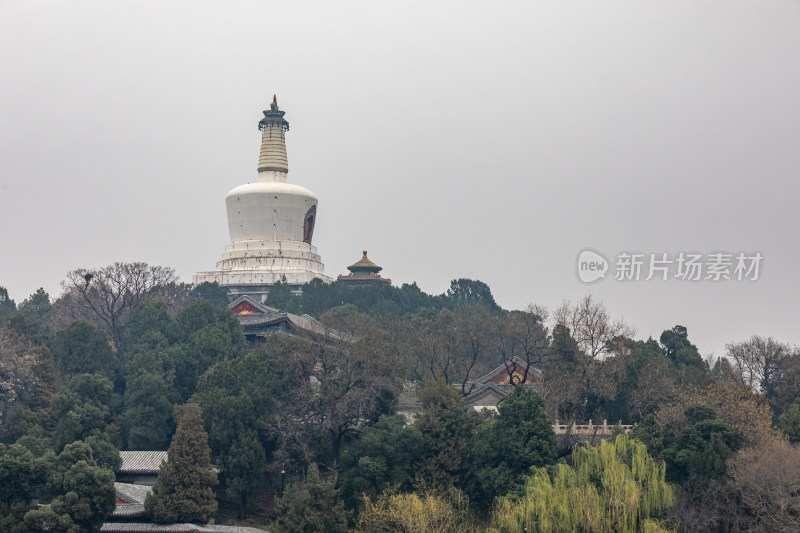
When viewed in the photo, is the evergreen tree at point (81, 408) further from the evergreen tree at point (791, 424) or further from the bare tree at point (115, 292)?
the evergreen tree at point (791, 424)

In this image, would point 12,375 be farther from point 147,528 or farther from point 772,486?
point 772,486

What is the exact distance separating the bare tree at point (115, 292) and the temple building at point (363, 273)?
17107 millimetres

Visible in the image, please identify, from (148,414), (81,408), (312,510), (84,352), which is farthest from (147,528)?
(84,352)

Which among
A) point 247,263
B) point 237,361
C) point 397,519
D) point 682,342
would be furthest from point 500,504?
point 247,263

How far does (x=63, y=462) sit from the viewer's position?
1138 inches

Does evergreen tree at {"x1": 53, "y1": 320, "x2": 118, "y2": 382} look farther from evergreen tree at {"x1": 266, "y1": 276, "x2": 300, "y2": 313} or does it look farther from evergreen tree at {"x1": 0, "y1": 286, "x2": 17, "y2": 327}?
evergreen tree at {"x1": 266, "y1": 276, "x2": 300, "y2": 313}

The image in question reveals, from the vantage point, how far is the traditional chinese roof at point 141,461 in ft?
104

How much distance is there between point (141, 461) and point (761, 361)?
22.2 metres

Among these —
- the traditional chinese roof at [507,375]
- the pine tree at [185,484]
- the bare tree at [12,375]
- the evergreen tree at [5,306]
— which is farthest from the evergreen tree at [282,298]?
the pine tree at [185,484]

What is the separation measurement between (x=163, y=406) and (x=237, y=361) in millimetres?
2903

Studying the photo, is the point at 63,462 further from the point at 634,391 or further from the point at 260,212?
the point at 260,212

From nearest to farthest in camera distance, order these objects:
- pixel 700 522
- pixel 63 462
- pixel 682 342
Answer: pixel 700 522
pixel 63 462
pixel 682 342

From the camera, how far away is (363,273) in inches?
2494

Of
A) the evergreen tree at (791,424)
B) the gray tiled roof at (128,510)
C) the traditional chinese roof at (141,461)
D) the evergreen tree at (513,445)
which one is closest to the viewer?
the evergreen tree at (513,445)
